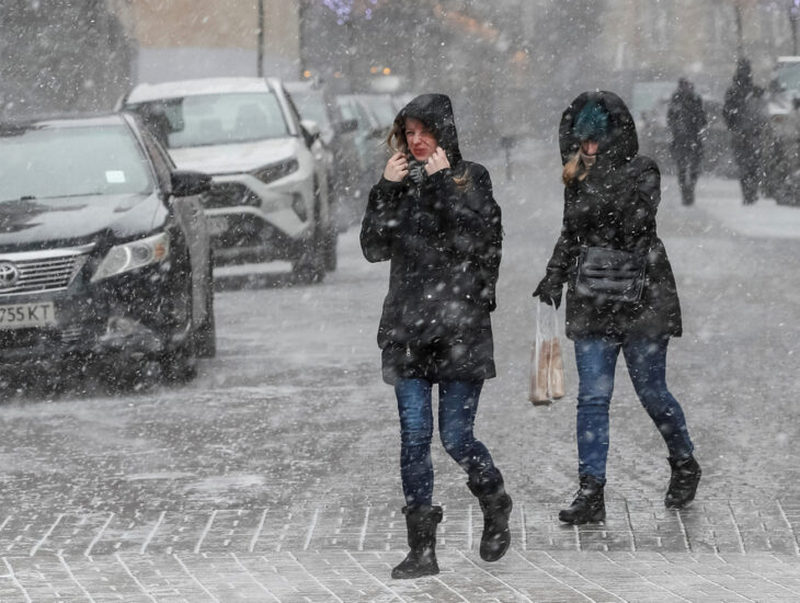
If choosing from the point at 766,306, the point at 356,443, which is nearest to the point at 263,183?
the point at 766,306

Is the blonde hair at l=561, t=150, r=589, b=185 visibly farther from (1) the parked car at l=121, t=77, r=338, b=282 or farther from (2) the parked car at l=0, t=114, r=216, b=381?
(1) the parked car at l=121, t=77, r=338, b=282

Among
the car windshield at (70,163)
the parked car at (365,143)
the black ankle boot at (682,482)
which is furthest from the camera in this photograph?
the parked car at (365,143)

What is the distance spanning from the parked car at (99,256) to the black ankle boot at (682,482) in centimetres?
426

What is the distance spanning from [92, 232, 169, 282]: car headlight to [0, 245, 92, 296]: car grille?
12 cm

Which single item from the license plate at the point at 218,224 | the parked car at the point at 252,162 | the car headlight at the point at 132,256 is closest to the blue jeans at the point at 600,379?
the car headlight at the point at 132,256

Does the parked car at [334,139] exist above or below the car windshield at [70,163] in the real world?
below

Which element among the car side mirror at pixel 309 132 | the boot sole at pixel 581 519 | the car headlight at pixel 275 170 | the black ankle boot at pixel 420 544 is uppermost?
the black ankle boot at pixel 420 544

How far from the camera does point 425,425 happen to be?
639cm

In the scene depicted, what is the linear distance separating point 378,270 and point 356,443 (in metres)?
9.76

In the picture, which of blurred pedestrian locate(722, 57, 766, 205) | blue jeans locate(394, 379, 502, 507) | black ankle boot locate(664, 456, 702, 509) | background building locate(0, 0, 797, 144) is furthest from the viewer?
background building locate(0, 0, 797, 144)

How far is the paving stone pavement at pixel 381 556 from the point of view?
19.9ft

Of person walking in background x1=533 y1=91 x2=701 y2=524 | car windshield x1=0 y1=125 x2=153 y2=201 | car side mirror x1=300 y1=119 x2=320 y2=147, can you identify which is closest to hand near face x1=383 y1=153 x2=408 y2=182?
person walking in background x1=533 y1=91 x2=701 y2=524

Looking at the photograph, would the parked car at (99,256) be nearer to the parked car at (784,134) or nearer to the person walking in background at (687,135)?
the parked car at (784,134)

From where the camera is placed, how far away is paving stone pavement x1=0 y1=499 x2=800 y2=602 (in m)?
6.08
